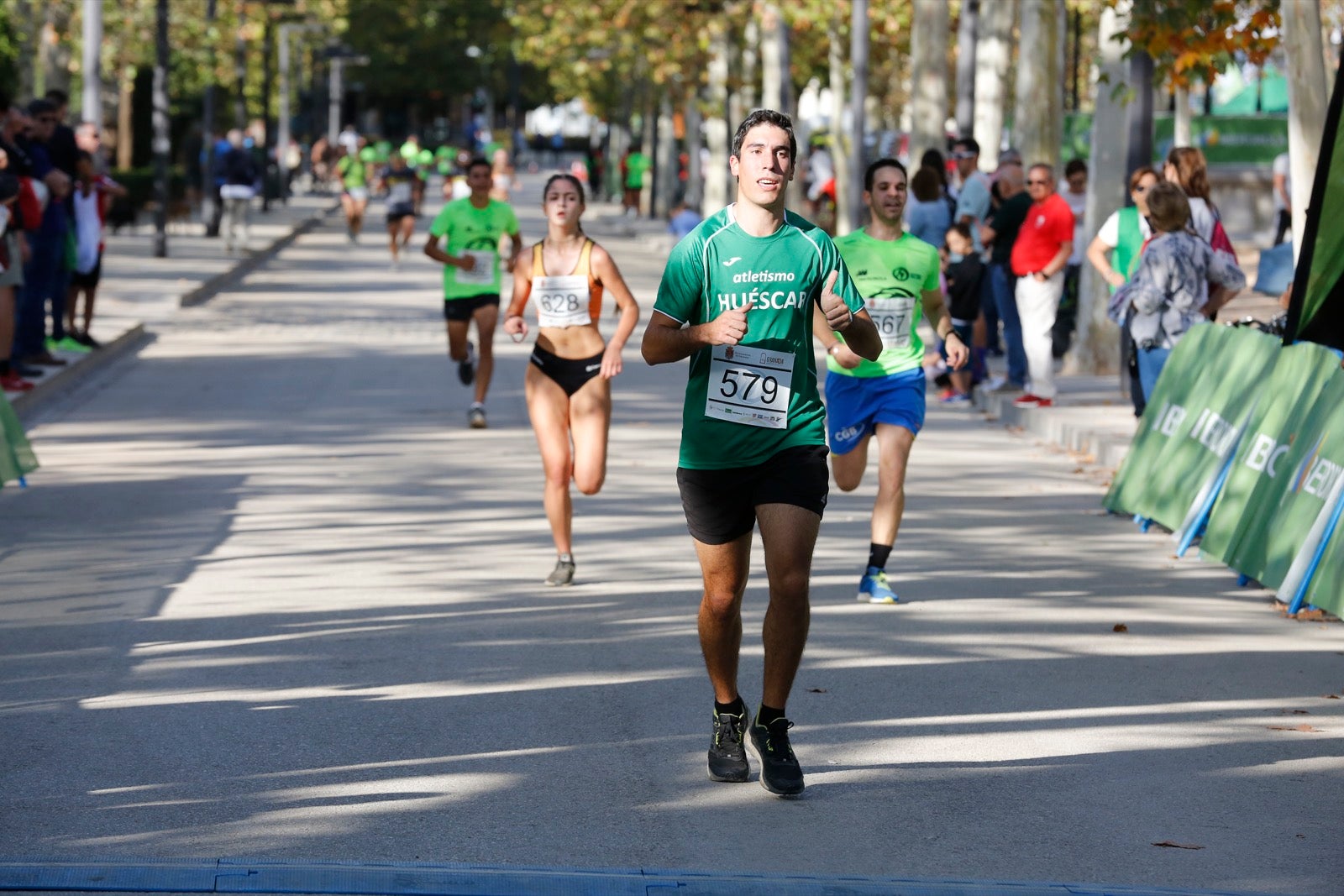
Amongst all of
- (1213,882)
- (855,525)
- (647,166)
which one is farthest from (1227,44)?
(647,166)

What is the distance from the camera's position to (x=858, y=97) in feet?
99.7

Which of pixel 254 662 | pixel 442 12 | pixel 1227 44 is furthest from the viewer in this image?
pixel 442 12

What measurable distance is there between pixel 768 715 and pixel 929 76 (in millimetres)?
24006

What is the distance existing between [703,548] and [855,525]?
209 inches

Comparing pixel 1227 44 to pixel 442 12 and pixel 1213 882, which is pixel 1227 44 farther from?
pixel 442 12

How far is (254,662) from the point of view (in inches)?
310

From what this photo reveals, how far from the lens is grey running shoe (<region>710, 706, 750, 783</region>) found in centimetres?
626

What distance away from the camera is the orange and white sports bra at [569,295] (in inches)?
389

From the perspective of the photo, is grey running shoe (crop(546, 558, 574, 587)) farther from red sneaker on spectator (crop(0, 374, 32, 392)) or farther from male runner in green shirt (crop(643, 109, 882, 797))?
red sneaker on spectator (crop(0, 374, 32, 392))

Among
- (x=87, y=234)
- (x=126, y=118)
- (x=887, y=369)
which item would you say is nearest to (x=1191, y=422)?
(x=887, y=369)

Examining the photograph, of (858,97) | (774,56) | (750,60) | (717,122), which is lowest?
(858,97)

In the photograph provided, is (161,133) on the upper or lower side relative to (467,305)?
upper

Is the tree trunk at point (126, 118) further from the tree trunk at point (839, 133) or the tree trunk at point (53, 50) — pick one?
the tree trunk at point (839, 133)

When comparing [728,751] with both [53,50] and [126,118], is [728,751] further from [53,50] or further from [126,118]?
[126,118]
